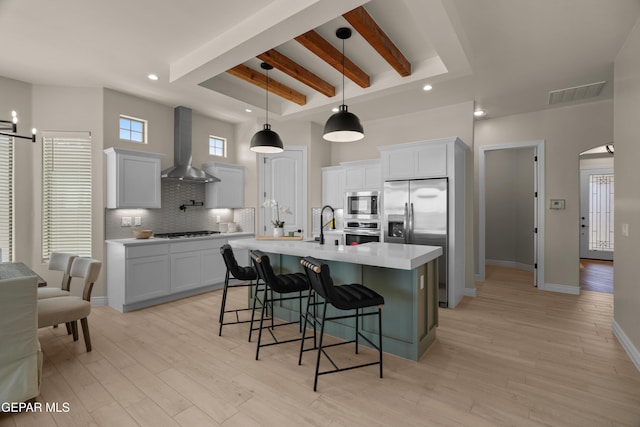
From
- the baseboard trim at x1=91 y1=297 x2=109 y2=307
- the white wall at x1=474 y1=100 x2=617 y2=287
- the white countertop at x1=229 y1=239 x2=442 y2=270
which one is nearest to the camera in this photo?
the white countertop at x1=229 y1=239 x2=442 y2=270

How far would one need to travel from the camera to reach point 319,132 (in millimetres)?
6051

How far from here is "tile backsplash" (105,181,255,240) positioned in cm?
450

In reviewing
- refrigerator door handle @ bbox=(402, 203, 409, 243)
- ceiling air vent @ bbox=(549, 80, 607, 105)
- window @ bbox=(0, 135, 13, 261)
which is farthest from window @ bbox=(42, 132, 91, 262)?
ceiling air vent @ bbox=(549, 80, 607, 105)

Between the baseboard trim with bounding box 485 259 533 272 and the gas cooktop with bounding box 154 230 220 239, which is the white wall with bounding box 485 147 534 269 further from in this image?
the gas cooktop with bounding box 154 230 220 239

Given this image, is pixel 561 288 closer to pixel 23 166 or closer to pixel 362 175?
pixel 362 175

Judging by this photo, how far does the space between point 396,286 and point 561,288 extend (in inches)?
155

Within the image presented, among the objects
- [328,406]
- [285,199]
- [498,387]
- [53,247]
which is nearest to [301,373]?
[328,406]

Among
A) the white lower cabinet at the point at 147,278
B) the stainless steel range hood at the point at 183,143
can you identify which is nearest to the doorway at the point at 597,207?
the stainless steel range hood at the point at 183,143

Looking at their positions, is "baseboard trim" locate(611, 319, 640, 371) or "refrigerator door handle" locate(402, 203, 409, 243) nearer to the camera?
"baseboard trim" locate(611, 319, 640, 371)

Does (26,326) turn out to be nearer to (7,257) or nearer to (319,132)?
(7,257)

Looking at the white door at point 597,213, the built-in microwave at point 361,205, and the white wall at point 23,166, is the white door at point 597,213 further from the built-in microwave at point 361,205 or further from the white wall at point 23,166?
the white wall at point 23,166

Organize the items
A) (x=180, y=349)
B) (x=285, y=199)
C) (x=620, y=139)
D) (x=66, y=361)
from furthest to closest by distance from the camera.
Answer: (x=285, y=199), (x=620, y=139), (x=180, y=349), (x=66, y=361)

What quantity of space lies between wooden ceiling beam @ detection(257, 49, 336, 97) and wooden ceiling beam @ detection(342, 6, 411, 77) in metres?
1.10

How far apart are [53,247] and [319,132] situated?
15.1ft
